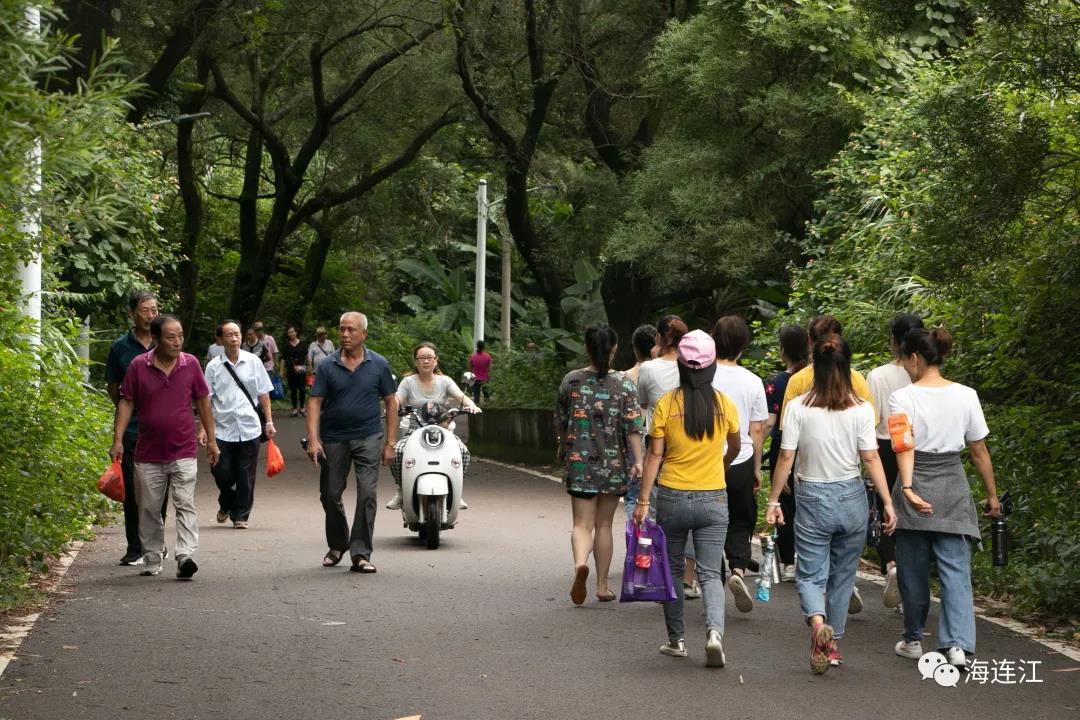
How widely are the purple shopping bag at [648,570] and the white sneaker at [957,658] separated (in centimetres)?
146

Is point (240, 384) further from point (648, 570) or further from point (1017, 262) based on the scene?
point (648, 570)

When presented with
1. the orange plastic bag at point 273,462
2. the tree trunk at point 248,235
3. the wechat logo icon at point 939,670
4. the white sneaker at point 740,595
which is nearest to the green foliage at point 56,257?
the orange plastic bag at point 273,462

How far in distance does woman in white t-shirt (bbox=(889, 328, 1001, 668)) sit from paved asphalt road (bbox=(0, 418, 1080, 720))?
442mm

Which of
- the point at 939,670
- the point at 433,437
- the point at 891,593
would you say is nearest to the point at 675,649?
the point at 939,670

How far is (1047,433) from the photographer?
436 inches

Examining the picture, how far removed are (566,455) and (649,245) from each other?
33.9ft

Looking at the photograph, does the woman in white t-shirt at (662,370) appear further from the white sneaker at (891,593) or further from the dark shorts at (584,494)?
the white sneaker at (891,593)

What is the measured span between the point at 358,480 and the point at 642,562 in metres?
4.25

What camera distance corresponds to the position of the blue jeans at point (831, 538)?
8234mm

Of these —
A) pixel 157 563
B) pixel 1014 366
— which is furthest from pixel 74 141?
pixel 1014 366

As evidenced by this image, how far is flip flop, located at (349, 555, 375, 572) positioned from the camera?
39.1 feet

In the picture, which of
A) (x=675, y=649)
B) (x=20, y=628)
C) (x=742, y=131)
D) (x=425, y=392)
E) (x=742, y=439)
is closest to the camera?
(x=675, y=649)

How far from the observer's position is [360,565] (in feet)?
39.2

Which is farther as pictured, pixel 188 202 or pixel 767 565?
pixel 188 202
